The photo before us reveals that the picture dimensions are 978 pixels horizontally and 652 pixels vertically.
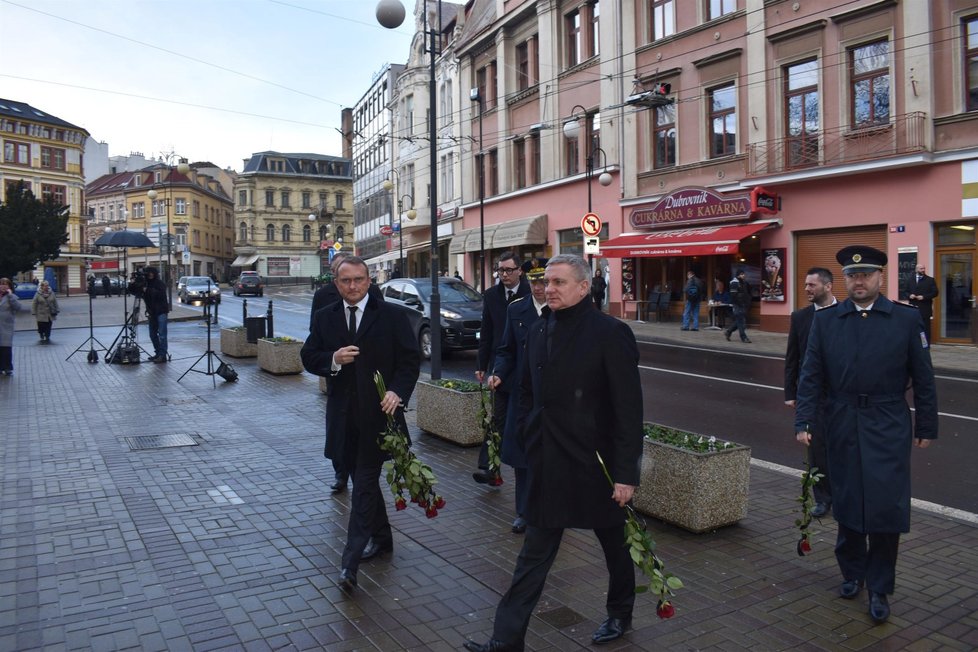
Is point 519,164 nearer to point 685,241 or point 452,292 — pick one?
point 685,241

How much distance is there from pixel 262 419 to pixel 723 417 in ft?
18.8

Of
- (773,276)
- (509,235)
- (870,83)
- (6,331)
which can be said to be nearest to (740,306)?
(773,276)

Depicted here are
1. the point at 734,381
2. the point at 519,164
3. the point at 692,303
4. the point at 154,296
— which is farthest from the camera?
the point at 519,164

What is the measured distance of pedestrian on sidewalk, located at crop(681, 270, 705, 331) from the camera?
22.9 metres

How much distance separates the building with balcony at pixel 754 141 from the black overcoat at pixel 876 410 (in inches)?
659

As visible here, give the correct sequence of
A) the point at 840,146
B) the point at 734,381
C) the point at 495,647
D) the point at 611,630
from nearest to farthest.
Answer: the point at 495,647, the point at 611,630, the point at 734,381, the point at 840,146

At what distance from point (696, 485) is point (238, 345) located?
13153 mm

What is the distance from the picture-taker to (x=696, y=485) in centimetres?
529

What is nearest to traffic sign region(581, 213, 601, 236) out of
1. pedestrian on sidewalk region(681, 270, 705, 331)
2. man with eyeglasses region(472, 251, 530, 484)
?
pedestrian on sidewalk region(681, 270, 705, 331)

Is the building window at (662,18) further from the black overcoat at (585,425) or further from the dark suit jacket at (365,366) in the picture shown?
the black overcoat at (585,425)

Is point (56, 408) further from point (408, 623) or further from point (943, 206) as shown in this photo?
point (943, 206)

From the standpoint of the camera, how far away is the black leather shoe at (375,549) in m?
4.95

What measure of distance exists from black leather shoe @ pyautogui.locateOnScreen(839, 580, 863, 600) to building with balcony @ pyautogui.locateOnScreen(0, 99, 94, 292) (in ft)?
258

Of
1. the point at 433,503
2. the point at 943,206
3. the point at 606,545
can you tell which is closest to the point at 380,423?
the point at 433,503
